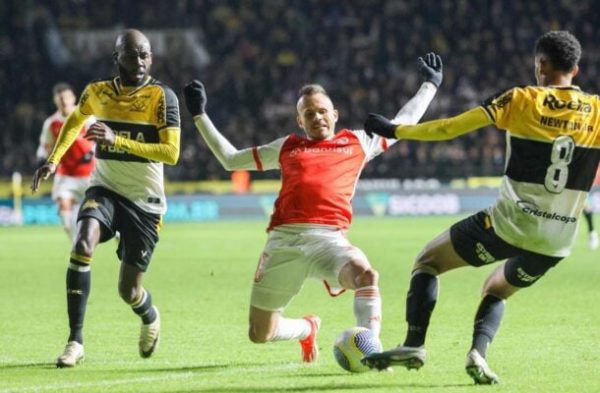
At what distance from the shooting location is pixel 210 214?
28578 millimetres

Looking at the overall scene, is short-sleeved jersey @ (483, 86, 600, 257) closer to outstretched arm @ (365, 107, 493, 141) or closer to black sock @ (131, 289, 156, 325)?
outstretched arm @ (365, 107, 493, 141)

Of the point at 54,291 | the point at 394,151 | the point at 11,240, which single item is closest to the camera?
the point at 54,291

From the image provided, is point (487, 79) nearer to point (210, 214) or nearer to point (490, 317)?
point (210, 214)

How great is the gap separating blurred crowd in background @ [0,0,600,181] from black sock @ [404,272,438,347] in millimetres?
24952

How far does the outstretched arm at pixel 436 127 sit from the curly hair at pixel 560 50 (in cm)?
52

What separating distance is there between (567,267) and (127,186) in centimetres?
867

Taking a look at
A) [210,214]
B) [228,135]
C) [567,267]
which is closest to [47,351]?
[567,267]

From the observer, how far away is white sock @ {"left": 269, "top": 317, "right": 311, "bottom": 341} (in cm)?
767

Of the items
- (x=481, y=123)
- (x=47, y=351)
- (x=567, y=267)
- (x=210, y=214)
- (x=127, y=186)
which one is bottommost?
(x=210, y=214)

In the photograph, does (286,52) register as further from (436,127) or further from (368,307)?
(436,127)

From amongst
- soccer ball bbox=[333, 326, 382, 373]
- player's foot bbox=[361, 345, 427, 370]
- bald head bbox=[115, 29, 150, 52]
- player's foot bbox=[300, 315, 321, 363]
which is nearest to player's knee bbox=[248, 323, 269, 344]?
→ player's foot bbox=[300, 315, 321, 363]

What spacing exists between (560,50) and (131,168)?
3200 mm

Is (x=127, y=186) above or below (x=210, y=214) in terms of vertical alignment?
above

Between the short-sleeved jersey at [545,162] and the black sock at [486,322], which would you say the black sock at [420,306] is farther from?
the short-sleeved jersey at [545,162]
